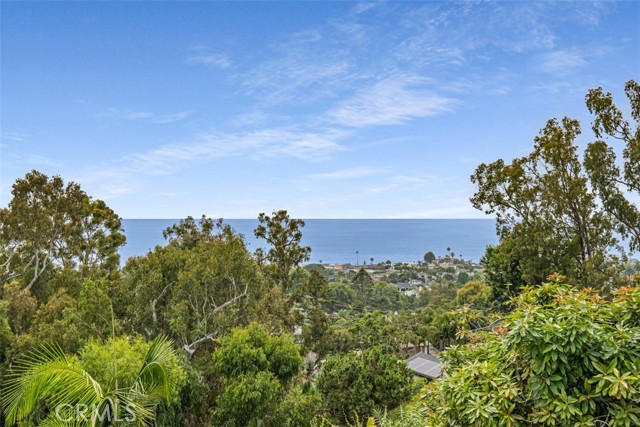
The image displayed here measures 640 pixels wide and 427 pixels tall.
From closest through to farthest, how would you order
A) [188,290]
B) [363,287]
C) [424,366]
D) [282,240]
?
[188,290] < [282,240] < [424,366] < [363,287]

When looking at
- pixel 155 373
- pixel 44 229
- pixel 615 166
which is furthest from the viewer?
pixel 44 229

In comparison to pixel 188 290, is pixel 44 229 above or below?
above

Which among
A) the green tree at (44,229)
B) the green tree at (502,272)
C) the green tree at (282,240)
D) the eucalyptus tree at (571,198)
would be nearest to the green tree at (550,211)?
the eucalyptus tree at (571,198)

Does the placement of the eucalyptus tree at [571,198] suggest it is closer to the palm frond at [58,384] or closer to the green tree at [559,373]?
the green tree at [559,373]

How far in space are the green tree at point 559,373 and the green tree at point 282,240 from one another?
1110 centimetres

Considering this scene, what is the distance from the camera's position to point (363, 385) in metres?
9.16

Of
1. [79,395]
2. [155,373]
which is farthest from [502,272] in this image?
[79,395]

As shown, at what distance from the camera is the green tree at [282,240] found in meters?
13.6

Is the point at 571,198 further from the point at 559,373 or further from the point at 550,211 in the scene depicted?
the point at 559,373

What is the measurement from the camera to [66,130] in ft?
41.5

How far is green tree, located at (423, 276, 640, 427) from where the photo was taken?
2193 millimetres

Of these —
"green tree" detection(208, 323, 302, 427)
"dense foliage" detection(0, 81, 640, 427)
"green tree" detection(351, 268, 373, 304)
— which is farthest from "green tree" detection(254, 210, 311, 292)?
"green tree" detection(351, 268, 373, 304)

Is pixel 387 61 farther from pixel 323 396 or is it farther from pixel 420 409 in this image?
pixel 420 409

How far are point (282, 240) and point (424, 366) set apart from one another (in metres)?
8.64
